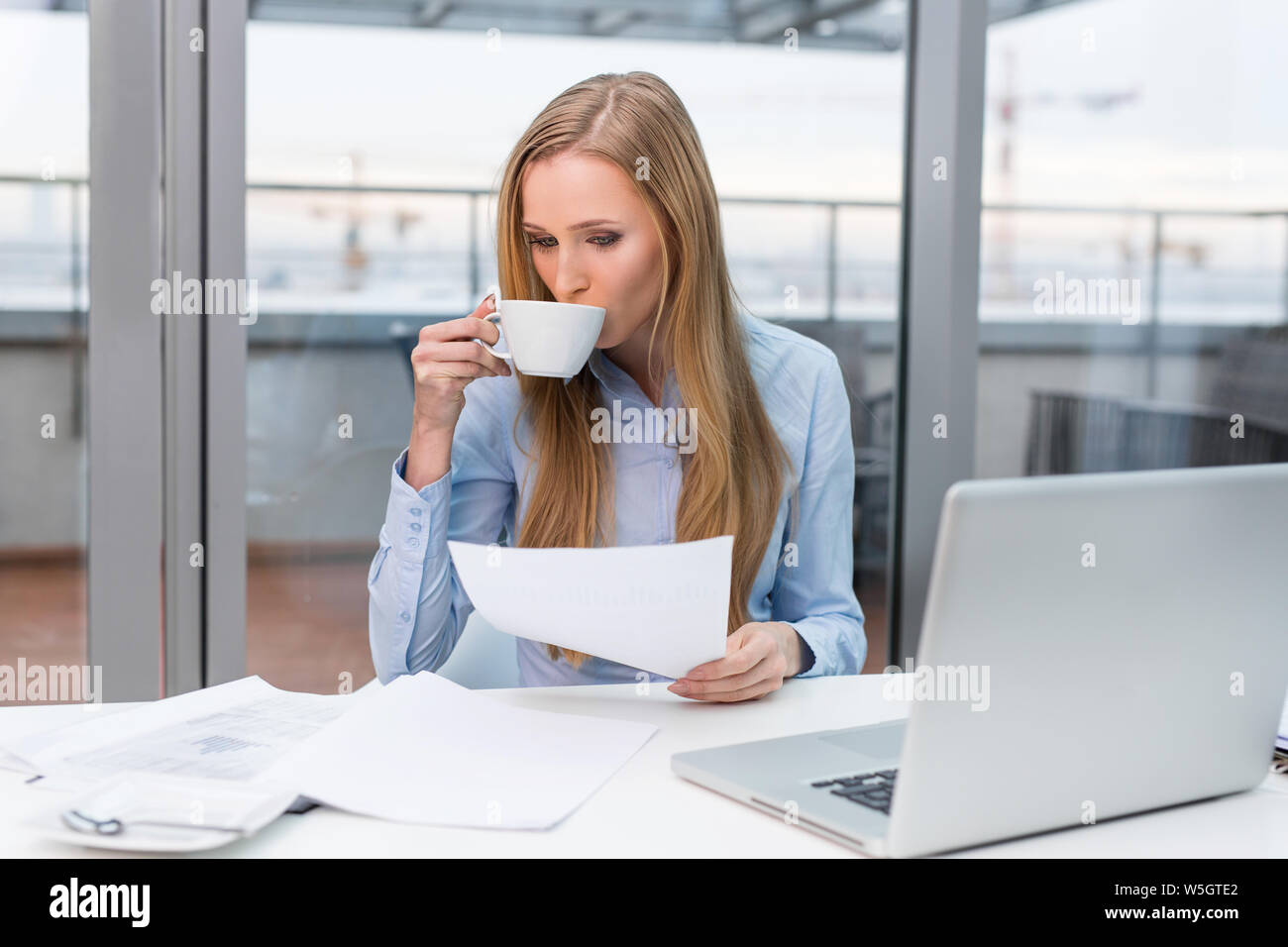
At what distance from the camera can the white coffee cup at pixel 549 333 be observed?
1.20 metres

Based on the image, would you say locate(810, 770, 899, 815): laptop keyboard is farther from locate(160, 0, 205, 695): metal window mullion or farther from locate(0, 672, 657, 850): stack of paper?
locate(160, 0, 205, 695): metal window mullion

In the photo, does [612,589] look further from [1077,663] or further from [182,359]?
[182,359]

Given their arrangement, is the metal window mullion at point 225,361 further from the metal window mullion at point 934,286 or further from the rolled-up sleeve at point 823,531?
the metal window mullion at point 934,286

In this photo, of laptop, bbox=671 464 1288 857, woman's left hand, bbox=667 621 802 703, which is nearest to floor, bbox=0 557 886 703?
woman's left hand, bbox=667 621 802 703

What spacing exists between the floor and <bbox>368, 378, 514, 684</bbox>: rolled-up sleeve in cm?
86

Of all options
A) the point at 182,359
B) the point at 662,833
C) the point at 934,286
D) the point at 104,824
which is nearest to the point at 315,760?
the point at 104,824

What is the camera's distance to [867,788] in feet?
2.85

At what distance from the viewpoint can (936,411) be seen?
98.7 inches

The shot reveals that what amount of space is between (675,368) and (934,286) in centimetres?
114

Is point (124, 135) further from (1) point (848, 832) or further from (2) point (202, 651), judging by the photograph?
(1) point (848, 832)

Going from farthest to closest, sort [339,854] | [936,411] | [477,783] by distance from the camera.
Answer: [936,411] < [477,783] < [339,854]

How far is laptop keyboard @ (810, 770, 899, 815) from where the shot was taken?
33.1 inches

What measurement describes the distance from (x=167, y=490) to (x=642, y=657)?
1342 millimetres

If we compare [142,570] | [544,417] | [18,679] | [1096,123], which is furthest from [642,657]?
[1096,123]
